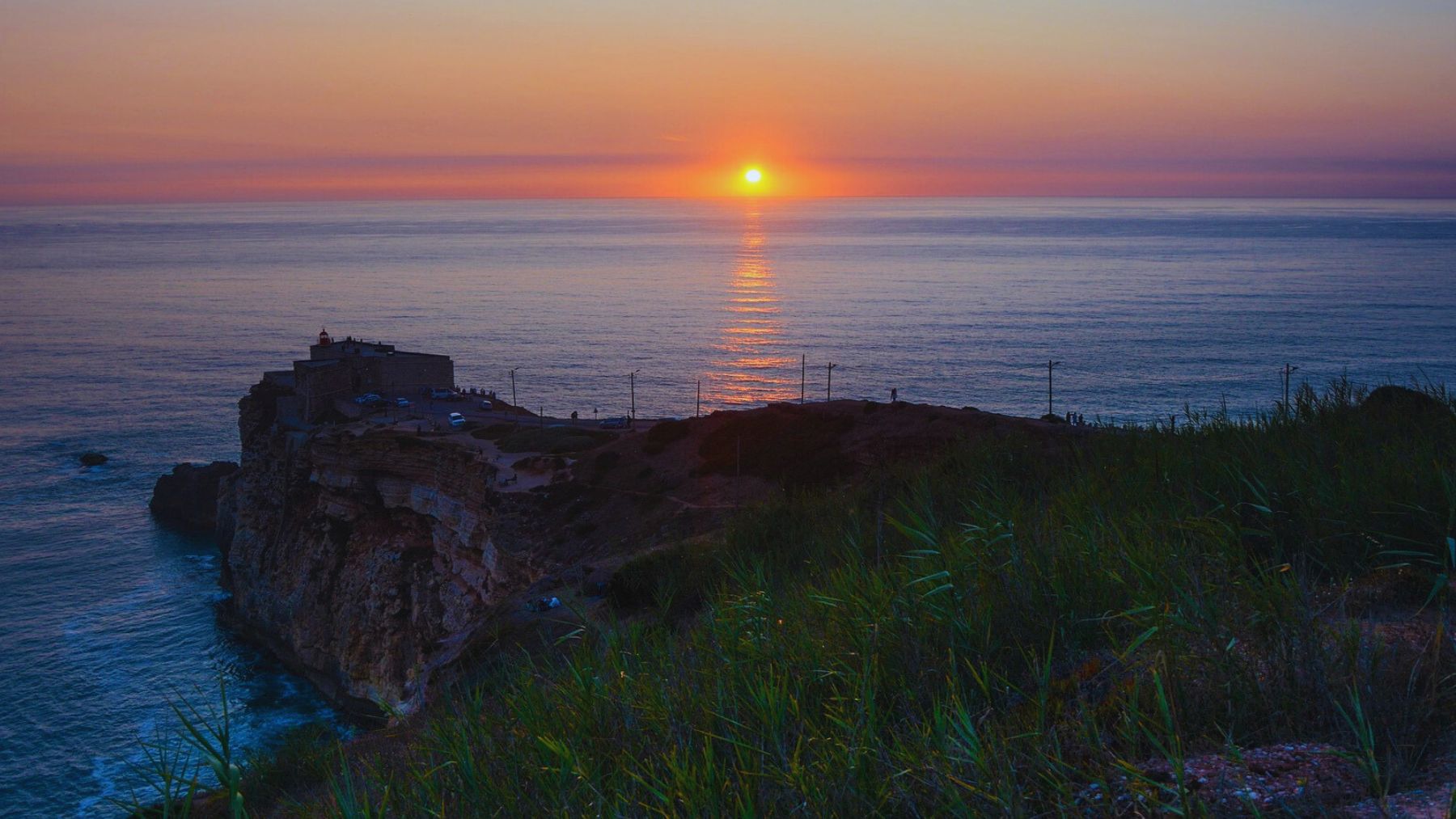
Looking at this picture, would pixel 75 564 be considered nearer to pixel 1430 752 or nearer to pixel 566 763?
pixel 566 763

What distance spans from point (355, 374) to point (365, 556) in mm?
16187

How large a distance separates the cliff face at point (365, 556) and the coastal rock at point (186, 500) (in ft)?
32.2

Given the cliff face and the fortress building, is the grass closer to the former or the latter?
the cliff face

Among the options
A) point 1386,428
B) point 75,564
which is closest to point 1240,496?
point 1386,428

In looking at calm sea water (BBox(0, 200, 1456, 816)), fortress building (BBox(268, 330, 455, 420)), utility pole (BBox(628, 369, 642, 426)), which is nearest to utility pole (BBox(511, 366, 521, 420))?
calm sea water (BBox(0, 200, 1456, 816))

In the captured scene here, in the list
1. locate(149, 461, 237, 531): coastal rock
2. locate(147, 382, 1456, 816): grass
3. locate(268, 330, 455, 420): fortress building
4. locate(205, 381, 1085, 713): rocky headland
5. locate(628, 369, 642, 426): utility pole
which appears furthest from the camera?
locate(628, 369, 642, 426): utility pole

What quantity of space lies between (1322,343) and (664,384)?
2333 inches

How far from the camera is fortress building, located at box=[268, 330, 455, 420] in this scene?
48562 mm

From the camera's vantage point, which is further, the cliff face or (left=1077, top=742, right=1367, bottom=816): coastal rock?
the cliff face

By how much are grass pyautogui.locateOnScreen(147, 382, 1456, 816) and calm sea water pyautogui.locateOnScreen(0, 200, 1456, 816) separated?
478 cm

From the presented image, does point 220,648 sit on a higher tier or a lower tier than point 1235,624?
lower

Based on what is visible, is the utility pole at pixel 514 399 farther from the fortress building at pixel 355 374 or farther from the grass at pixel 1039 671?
the grass at pixel 1039 671

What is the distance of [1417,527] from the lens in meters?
5.95

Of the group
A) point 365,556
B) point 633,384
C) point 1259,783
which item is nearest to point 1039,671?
point 1259,783
